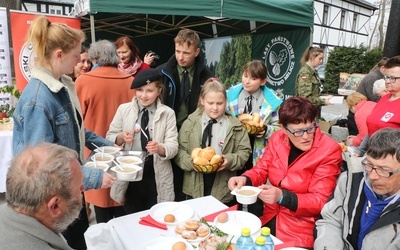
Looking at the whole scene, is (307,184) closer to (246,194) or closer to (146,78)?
(246,194)

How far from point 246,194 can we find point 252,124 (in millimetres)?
1102

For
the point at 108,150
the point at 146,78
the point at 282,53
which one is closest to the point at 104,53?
the point at 146,78

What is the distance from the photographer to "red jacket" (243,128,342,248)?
2.11m

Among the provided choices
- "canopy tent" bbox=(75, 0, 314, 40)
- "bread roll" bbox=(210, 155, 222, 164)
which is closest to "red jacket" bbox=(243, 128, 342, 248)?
"bread roll" bbox=(210, 155, 222, 164)

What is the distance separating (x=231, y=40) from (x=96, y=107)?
5.53 meters

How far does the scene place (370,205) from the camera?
1.74 meters

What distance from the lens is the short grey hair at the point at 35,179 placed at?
3.61 feet

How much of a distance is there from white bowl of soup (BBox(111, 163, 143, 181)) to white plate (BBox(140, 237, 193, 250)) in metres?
0.47

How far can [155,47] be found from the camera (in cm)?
966

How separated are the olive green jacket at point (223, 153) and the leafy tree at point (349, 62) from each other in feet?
49.9

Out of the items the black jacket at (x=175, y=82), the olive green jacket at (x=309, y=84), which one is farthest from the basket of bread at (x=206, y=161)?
the olive green jacket at (x=309, y=84)

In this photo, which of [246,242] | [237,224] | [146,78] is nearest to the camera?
[246,242]

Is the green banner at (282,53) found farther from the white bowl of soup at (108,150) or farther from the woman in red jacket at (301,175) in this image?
the white bowl of soup at (108,150)

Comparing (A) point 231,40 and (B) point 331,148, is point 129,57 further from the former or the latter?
(A) point 231,40
